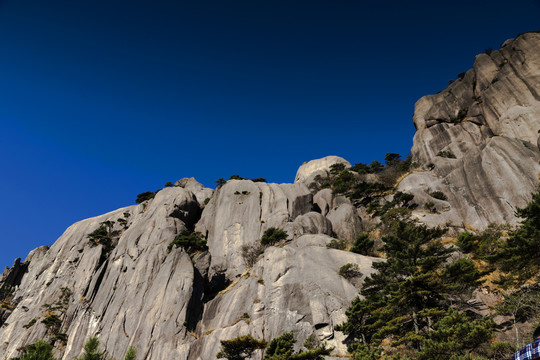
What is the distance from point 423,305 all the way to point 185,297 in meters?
30.3

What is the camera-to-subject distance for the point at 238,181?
235 feet

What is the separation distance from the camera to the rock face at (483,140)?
153ft

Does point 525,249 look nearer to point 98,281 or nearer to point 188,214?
point 188,214

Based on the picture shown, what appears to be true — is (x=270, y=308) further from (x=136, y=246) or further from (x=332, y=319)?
(x=136, y=246)

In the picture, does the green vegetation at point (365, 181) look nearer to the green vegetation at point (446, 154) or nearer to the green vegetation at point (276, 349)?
the green vegetation at point (446, 154)

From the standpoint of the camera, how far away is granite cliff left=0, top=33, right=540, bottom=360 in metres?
35.5

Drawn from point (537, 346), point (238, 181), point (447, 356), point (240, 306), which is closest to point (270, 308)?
point (240, 306)

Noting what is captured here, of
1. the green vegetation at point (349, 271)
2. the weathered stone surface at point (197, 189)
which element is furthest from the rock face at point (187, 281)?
the green vegetation at point (349, 271)

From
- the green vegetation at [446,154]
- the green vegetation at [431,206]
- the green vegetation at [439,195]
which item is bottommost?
the green vegetation at [431,206]

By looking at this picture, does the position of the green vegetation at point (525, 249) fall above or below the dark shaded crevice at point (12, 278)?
below

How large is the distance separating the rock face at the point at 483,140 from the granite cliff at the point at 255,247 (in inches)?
9.6

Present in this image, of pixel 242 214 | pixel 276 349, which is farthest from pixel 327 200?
pixel 276 349

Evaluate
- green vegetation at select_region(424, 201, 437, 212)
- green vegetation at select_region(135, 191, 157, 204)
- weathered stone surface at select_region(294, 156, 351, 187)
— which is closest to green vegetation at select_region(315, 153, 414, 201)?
green vegetation at select_region(424, 201, 437, 212)

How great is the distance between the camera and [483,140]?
203 ft
